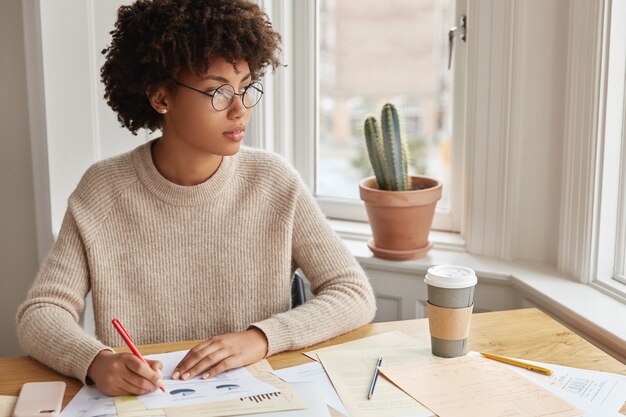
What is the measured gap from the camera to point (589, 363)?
1.32 metres

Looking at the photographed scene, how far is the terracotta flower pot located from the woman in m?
0.39

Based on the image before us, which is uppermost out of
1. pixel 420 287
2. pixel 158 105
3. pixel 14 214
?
pixel 158 105

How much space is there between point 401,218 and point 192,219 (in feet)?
2.20

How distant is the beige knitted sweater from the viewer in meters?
1.57

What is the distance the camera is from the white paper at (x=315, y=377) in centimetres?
117

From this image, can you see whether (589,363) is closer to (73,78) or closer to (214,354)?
(214,354)

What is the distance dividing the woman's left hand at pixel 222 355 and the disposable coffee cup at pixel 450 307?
1.08 feet

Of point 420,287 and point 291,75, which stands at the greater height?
point 291,75

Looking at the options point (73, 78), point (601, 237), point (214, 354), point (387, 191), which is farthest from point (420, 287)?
point (73, 78)

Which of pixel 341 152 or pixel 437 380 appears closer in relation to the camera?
pixel 437 380

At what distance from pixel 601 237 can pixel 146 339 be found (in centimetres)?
113

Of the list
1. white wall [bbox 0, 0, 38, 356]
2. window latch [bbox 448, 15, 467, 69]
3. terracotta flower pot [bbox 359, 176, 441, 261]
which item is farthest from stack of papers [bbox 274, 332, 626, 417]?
white wall [bbox 0, 0, 38, 356]

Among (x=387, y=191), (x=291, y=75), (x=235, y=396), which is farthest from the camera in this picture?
(x=291, y=75)

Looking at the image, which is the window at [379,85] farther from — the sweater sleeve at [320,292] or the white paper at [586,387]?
the white paper at [586,387]
